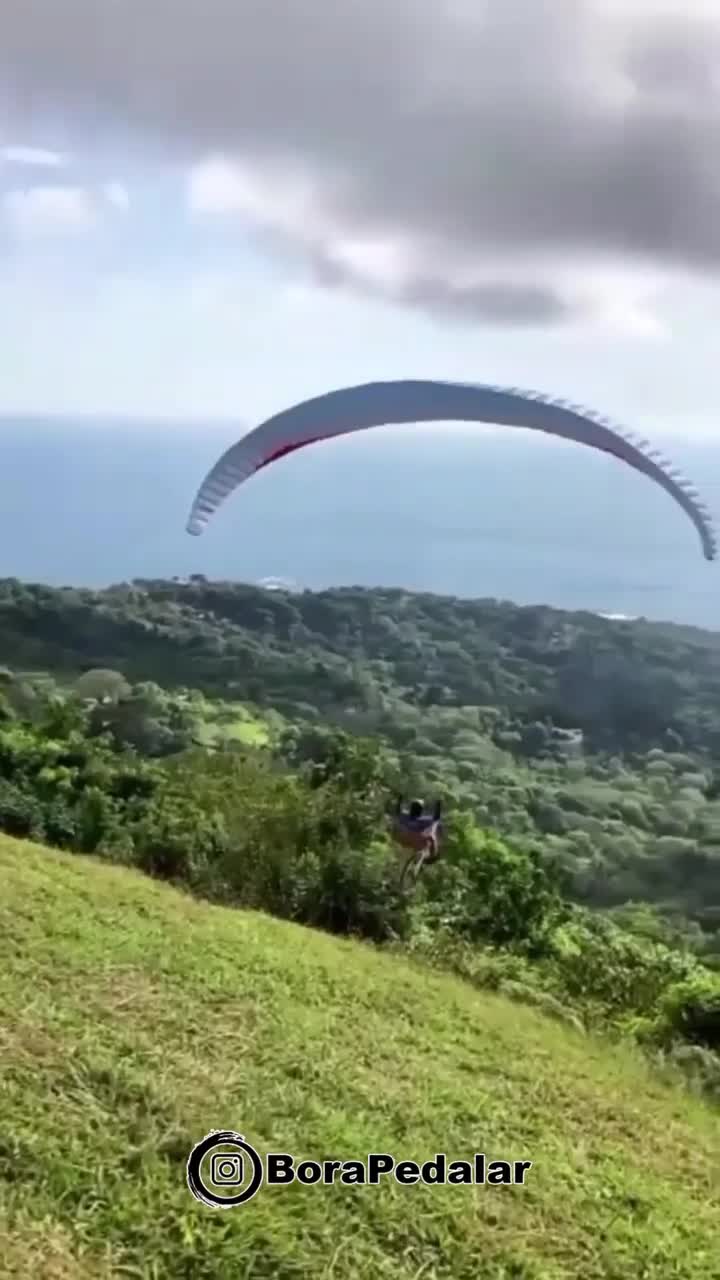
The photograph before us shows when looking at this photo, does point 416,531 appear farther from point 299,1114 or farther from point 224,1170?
point 224,1170

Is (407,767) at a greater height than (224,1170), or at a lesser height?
lesser

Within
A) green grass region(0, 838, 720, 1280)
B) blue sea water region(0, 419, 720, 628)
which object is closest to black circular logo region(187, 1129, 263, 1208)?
green grass region(0, 838, 720, 1280)

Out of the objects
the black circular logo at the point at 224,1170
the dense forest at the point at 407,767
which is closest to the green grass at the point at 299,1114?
the black circular logo at the point at 224,1170

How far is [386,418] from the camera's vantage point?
6750mm

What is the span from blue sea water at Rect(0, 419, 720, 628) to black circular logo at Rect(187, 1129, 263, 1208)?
95.1 feet

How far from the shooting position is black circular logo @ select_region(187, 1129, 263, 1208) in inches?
176

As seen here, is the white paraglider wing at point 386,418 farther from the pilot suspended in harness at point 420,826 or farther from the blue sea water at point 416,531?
the blue sea water at point 416,531

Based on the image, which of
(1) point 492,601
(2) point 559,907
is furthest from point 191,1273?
(1) point 492,601

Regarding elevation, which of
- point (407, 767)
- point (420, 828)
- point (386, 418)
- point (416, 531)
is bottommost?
point (407, 767)

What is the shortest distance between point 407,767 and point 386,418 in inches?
839

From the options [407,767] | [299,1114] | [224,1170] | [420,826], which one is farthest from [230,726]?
[224,1170]

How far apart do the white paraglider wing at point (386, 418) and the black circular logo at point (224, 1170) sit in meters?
3.05

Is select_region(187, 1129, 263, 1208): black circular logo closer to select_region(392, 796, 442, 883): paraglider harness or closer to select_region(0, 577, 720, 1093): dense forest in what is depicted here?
select_region(392, 796, 442, 883): paraglider harness

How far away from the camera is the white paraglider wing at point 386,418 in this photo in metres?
6.57
